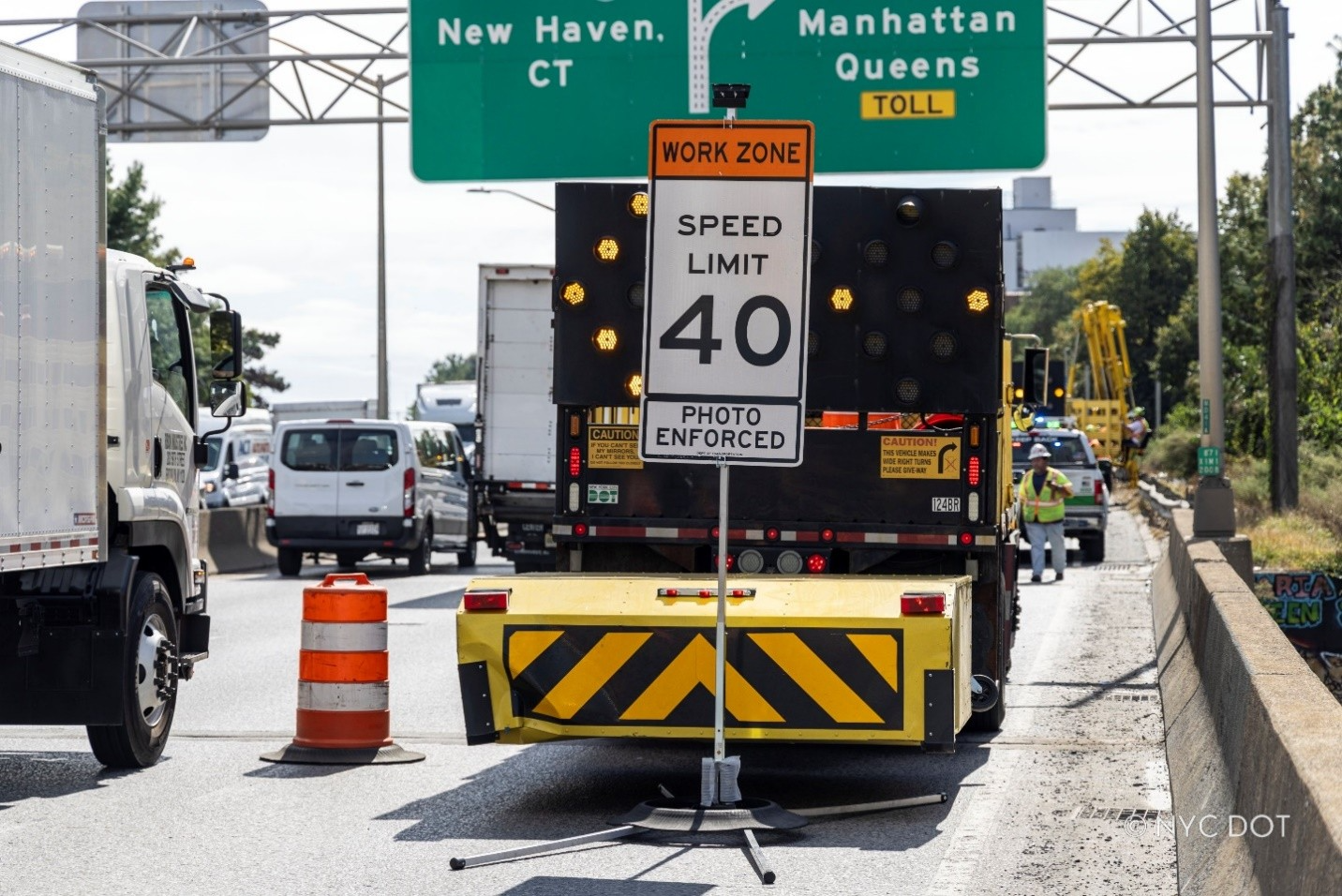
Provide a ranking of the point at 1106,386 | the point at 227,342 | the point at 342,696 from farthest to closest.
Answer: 1. the point at 1106,386
2. the point at 227,342
3. the point at 342,696

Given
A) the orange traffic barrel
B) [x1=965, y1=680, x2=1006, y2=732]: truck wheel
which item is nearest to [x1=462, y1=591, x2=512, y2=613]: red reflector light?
the orange traffic barrel

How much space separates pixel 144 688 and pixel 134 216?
160 ft

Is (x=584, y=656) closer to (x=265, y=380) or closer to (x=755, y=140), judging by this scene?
(x=755, y=140)

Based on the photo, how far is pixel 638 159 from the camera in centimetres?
1911

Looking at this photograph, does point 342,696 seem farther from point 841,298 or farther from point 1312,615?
point 1312,615

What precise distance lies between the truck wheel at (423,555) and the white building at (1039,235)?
463ft

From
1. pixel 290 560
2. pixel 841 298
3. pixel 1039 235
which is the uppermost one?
pixel 1039 235

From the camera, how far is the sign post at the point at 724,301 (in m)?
8.54

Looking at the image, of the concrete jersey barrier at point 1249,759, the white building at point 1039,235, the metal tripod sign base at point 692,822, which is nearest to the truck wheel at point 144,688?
the metal tripod sign base at point 692,822

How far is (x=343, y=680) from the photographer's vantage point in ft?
34.8

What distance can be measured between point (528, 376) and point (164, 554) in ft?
44.9

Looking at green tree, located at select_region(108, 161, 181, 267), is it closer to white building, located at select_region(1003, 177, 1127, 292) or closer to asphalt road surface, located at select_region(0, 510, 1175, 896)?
asphalt road surface, located at select_region(0, 510, 1175, 896)

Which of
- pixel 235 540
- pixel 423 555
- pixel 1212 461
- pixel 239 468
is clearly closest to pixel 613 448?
pixel 1212 461

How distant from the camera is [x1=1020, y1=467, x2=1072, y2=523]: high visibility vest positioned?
976 inches
